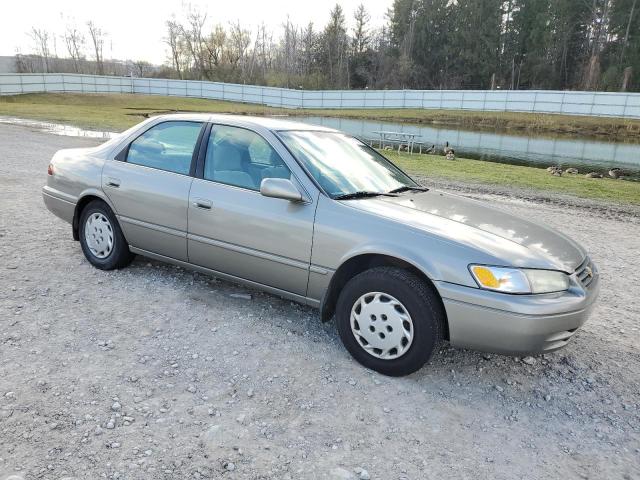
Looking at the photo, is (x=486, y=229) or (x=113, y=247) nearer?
(x=486, y=229)

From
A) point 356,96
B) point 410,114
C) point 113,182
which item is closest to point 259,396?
point 113,182

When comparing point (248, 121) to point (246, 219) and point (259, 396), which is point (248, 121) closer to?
point (246, 219)

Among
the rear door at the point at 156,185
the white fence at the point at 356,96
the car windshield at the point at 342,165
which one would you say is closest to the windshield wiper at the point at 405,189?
the car windshield at the point at 342,165

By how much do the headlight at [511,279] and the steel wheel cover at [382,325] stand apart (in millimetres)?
521

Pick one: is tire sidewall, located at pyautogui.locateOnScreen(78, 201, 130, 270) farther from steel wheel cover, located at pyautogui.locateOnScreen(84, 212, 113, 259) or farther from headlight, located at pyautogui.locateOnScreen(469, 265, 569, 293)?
headlight, located at pyautogui.locateOnScreen(469, 265, 569, 293)

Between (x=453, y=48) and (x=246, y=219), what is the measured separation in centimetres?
7210

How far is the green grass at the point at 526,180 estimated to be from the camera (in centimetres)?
1130

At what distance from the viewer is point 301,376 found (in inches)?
129

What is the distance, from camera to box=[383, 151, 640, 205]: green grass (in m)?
11.3

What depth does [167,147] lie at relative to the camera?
14.8 feet

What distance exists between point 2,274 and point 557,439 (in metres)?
4.81

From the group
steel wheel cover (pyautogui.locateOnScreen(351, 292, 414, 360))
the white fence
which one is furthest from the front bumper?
the white fence

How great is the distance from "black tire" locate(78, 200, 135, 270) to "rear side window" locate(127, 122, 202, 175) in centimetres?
58

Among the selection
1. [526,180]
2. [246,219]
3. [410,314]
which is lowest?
[526,180]
